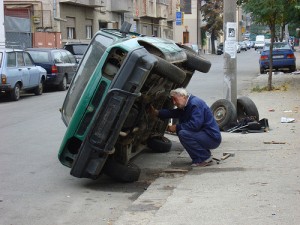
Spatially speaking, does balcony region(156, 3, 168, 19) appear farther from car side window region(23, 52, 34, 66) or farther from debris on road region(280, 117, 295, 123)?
debris on road region(280, 117, 295, 123)


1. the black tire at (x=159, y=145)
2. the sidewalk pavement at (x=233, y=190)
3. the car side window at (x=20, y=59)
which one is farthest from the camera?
the car side window at (x=20, y=59)

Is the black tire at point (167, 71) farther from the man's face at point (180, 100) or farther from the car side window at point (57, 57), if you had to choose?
the car side window at point (57, 57)

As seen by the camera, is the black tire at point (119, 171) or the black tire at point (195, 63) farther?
the black tire at point (195, 63)

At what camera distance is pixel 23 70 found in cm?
1897

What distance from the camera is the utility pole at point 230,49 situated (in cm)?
1230

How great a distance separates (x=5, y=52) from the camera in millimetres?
18312

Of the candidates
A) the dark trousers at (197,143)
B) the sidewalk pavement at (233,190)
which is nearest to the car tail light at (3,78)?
the sidewalk pavement at (233,190)

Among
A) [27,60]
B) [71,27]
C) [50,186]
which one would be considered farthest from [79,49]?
[50,186]

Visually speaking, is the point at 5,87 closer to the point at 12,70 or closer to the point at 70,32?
the point at 12,70

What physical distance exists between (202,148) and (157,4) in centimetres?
4794

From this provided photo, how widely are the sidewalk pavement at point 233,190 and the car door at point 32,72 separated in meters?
11.0

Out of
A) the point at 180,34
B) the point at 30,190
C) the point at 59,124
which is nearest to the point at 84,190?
the point at 30,190

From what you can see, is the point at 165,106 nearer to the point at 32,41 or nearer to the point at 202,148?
the point at 202,148

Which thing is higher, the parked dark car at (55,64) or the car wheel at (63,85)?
the parked dark car at (55,64)
